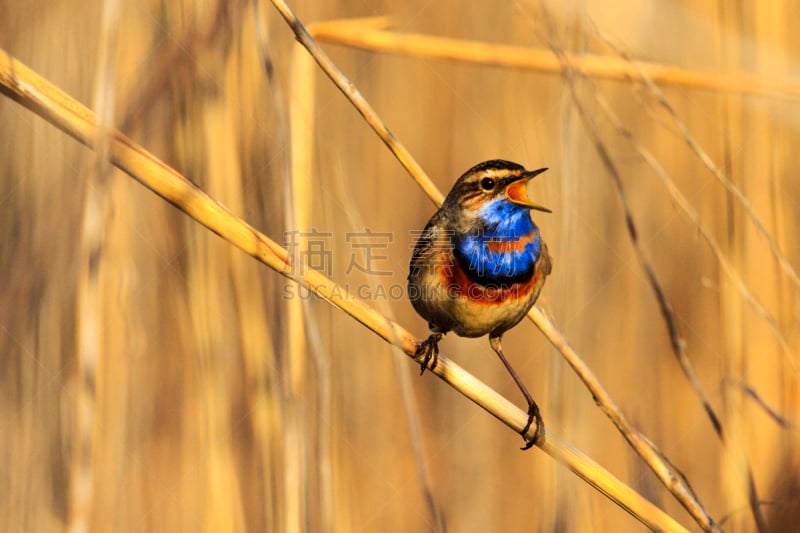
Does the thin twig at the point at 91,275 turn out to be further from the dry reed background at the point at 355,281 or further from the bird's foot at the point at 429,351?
the bird's foot at the point at 429,351

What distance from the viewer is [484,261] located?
303 cm

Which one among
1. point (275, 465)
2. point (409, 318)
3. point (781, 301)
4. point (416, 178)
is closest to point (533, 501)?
point (409, 318)

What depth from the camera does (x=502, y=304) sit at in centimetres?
296

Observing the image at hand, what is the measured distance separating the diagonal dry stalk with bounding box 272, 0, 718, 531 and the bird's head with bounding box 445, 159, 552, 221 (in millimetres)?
410

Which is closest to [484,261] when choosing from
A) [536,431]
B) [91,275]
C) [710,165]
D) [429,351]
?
[429,351]

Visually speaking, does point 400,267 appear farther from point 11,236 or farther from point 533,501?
point 11,236

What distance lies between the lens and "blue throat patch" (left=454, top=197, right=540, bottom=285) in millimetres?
3008

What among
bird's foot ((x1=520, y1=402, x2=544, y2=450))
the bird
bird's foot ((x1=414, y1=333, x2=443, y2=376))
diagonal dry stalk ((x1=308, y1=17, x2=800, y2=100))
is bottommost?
bird's foot ((x1=520, y1=402, x2=544, y2=450))

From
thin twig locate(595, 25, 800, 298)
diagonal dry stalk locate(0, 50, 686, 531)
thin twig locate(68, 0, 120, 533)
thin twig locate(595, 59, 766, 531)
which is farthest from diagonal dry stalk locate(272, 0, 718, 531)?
thin twig locate(595, 25, 800, 298)

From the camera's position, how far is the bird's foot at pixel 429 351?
2.73m

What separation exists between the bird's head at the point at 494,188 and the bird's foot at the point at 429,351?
17.7 inches

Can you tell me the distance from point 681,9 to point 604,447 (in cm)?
205

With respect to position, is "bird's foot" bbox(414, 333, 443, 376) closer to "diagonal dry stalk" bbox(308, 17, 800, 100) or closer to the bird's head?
the bird's head

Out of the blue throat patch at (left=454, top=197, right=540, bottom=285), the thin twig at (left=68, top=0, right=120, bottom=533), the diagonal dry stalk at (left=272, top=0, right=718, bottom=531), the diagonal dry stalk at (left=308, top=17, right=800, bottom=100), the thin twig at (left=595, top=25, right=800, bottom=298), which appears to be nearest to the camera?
the thin twig at (left=68, top=0, right=120, bottom=533)
